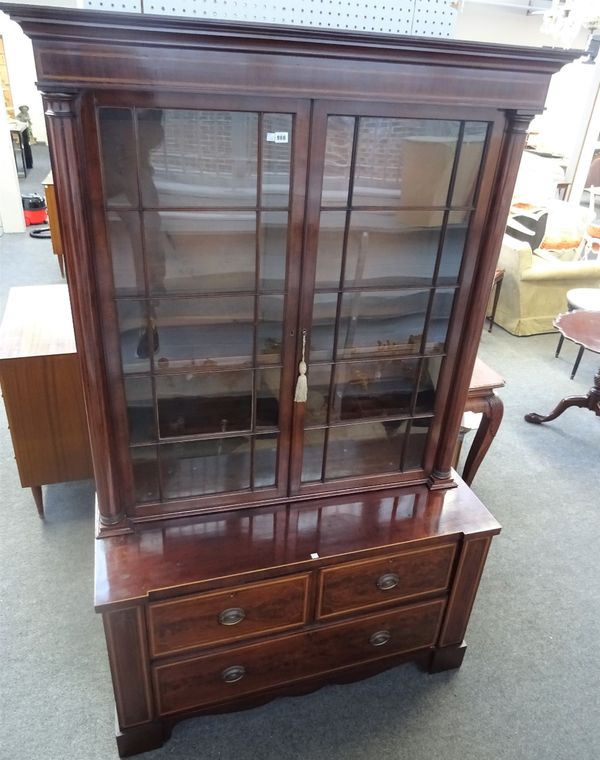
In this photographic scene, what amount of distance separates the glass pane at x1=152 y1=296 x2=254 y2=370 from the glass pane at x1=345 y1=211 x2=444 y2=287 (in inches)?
11.2

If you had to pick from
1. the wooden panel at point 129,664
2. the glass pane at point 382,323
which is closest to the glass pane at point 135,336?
the glass pane at point 382,323

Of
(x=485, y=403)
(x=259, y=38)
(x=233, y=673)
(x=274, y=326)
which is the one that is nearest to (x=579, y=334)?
(x=485, y=403)

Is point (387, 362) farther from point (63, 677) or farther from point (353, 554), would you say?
point (63, 677)

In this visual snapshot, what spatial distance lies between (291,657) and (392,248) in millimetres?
1179

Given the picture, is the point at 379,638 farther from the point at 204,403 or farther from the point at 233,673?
the point at 204,403

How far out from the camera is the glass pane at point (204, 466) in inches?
62.5

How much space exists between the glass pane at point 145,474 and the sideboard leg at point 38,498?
95cm

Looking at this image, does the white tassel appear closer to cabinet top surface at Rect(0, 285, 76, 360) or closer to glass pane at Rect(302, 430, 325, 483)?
glass pane at Rect(302, 430, 325, 483)

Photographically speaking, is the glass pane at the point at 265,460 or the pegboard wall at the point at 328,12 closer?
the pegboard wall at the point at 328,12

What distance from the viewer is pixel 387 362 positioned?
163 cm

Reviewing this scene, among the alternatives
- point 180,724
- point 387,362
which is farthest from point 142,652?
point 387,362

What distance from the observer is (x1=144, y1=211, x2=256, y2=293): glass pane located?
1.29 meters

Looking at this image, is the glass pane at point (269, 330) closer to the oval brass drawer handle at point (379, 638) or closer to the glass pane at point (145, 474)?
the glass pane at point (145, 474)

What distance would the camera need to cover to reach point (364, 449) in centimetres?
176
